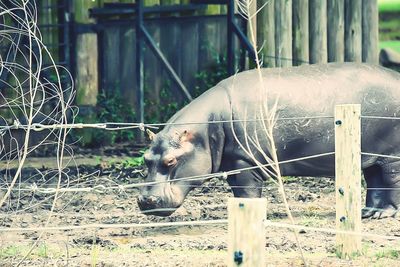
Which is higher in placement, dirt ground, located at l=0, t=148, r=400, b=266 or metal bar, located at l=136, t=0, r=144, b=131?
metal bar, located at l=136, t=0, r=144, b=131

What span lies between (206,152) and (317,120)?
3.07 feet

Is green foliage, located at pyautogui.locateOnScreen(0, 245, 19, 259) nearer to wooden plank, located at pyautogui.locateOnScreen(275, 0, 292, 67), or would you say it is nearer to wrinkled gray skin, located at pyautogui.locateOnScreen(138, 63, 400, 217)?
wrinkled gray skin, located at pyautogui.locateOnScreen(138, 63, 400, 217)

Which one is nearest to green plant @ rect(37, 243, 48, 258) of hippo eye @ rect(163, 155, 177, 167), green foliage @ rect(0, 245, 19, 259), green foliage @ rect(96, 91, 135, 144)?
green foliage @ rect(0, 245, 19, 259)

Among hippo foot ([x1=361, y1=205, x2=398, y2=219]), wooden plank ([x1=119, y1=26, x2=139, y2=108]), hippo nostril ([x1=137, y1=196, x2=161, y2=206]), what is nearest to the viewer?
hippo nostril ([x1=137, y1=196, x2=161, y2=206])

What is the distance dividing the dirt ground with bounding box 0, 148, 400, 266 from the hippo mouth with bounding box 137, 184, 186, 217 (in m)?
0.20

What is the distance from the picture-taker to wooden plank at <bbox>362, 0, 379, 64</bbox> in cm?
1374

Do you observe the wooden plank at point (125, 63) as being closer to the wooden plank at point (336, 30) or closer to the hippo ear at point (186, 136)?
the wooden plank at point (336, 30)

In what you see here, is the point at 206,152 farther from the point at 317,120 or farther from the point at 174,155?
the point at 317,120

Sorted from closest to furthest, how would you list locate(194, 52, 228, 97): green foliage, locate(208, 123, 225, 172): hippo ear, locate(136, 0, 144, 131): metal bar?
locate(208, 123, 225, 172): hippo ear
locate(136, 0, 144, 131): metal bar
locate(194, 52, 228, 97): green foliage

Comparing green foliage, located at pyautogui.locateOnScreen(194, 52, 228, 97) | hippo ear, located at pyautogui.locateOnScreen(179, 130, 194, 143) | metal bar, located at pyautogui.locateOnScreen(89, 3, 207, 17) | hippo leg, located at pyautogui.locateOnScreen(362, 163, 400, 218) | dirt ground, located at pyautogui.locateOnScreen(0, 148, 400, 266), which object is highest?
metal bar, located at pyautogui.locateOnScreen(89, 3, 207, 17)

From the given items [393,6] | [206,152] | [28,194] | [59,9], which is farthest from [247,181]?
[393,6]

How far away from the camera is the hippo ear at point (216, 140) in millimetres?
9586

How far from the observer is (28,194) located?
35.8 feet

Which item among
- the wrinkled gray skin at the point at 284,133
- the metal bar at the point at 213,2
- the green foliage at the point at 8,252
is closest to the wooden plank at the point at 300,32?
the metal bar at the point at 213,2
